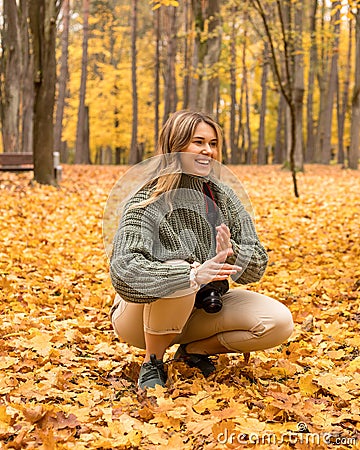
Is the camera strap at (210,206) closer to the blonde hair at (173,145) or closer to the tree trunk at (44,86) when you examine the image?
the blonde hair at (173,145)

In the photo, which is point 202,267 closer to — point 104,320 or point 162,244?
point 162,244

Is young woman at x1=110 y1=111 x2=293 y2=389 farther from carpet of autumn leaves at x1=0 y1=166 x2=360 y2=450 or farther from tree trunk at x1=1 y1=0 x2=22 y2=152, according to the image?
tree trunk at x1=1 y1=0 x2=22 y2=152

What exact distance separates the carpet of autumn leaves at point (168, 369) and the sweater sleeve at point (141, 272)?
0.53m

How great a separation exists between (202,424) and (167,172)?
1255 mm

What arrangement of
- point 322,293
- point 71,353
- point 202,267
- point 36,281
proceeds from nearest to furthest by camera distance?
point 202,267 → point 71,353 → point 322,293 → point 36,281

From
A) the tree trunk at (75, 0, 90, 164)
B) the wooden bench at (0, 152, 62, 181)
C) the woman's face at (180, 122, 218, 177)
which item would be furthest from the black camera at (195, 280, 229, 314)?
the tree trunk at (75, 0, 90, 164)

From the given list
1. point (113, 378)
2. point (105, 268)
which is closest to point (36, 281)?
point (105, 268)

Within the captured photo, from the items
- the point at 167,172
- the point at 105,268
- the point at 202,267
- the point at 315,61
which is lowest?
the point at 105,268

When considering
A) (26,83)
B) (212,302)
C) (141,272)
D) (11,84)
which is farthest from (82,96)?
(141,272)

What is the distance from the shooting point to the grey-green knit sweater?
9.21 feet

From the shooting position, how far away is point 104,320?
4.59 m

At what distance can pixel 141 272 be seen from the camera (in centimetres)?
280

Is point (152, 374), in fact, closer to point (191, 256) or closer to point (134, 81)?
point (191, 256)

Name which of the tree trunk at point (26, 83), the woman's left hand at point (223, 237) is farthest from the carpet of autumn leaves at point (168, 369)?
the tree trunk at point (26, 83)
